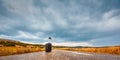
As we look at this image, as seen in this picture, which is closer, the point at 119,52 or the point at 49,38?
the point at 119,52

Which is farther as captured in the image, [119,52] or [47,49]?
[47,49]

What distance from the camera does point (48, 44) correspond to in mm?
34500

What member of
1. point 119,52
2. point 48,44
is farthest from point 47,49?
point 119,52

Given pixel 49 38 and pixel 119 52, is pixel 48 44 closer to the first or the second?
pixel 49 38

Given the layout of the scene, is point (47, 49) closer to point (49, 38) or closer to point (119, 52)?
point (49, 38)

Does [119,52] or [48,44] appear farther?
[48,44]

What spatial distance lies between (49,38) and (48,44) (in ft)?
4.19

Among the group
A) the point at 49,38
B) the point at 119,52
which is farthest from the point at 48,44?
the point at 119,52

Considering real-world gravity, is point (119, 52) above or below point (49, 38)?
below

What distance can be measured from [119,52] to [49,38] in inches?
557

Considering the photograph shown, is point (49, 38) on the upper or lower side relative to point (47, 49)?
upper

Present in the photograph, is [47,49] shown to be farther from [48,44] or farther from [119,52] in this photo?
[119,52]

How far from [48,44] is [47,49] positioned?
188cm

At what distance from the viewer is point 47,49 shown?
3591cm
